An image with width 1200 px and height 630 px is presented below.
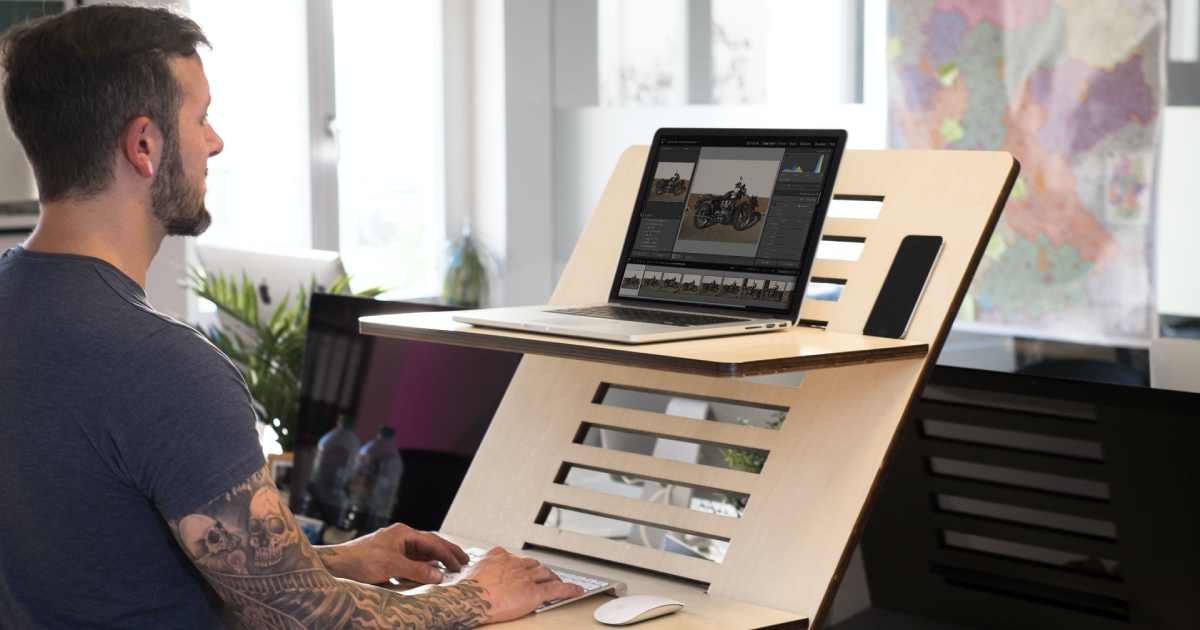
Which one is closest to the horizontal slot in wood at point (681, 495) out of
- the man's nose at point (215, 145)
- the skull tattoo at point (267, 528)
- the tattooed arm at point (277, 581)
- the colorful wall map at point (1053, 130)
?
the tattooed arm at point (277, 581)

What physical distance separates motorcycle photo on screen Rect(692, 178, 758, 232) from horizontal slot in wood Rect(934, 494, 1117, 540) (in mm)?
410

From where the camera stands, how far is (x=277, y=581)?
3.32 ft

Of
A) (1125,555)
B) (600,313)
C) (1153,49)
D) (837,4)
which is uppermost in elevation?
(837,4)

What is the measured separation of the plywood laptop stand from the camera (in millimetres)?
1193

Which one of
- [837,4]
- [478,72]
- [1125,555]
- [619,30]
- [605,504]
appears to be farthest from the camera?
[478,72]

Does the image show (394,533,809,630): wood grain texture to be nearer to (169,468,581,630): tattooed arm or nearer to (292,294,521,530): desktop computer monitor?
(169,468,581,630): tattooed arm

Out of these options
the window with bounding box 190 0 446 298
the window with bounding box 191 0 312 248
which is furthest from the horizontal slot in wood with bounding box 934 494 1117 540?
the window with bounding box 191 0 312 248

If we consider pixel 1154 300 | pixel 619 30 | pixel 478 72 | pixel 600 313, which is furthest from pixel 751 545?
pixel 478 72

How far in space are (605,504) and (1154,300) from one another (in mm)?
2164

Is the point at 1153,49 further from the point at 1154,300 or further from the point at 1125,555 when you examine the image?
the point at 1125,555

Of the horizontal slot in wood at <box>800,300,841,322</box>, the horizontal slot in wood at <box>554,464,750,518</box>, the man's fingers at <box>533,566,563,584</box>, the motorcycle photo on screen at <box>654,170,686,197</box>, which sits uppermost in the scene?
the motorcycle photo on screen at <box>654,170,686,197</box>

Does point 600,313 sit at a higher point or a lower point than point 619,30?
lower

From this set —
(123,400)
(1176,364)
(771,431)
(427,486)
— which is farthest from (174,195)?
(1176,364)

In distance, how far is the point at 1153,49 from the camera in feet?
9.65
